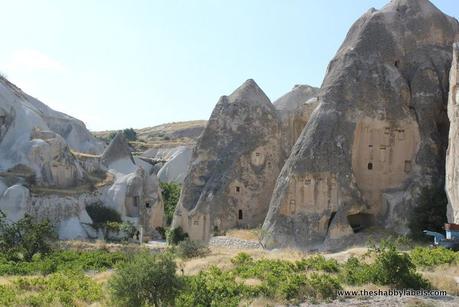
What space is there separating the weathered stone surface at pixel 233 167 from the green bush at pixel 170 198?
13.3 m

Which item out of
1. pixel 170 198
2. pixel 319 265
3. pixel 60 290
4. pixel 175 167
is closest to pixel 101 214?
pixel 170 198

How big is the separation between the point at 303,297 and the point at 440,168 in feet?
42.7

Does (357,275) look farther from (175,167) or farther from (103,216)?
(175,167)

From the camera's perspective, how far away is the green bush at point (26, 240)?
21422 mm

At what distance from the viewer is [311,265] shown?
1470cm

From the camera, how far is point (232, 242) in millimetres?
25016

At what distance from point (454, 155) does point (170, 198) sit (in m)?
28.6

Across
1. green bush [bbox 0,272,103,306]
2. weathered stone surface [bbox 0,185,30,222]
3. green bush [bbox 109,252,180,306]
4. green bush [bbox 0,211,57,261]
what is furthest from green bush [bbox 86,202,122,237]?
green bush [bbox 109,252,180,306]

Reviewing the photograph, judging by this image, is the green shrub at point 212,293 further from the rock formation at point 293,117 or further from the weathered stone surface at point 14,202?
the weathered stone surface at point 14,202

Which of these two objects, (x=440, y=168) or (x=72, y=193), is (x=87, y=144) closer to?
(x=72, y=193)

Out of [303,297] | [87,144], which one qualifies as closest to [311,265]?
[303,297]

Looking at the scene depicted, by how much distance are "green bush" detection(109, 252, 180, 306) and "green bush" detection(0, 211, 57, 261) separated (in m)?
12.3

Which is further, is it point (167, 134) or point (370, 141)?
point (167, 134)

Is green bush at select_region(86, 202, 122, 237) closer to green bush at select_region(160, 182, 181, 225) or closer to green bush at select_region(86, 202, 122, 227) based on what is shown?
green bush at select_region(86, 202, 122, 227)
